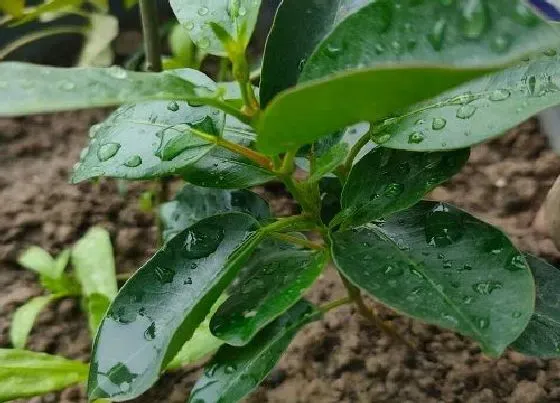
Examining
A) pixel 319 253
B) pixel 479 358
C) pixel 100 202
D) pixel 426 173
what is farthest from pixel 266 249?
pixel 100 202

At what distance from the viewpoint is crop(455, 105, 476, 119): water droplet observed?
0.61 meters

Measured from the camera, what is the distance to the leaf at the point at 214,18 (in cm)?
64

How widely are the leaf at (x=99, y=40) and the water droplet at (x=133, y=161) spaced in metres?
0.65

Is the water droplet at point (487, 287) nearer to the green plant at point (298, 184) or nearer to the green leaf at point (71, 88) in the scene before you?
the green plant at point (298, 184)

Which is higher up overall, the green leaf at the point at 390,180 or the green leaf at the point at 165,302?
the green leaf at the point at 390,180

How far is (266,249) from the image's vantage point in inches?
30.6

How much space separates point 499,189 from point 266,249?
525mm

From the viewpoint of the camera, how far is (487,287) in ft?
1.94

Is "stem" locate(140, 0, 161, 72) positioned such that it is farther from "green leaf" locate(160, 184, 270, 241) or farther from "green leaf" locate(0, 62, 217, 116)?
"green leaf" locate(0, 62, 217, 116)

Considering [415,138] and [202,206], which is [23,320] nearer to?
[202,206]

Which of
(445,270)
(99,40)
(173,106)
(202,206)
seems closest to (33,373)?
(202,206)

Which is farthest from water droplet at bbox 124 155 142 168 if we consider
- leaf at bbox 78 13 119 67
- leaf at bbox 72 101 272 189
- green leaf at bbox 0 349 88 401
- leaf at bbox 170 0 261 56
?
leaf at bbox 78 13 119 67

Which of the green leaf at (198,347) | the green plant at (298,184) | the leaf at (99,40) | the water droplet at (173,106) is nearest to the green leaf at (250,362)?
the green plant at (298,184)

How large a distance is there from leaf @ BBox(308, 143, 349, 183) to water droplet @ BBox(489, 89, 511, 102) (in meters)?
0.13
